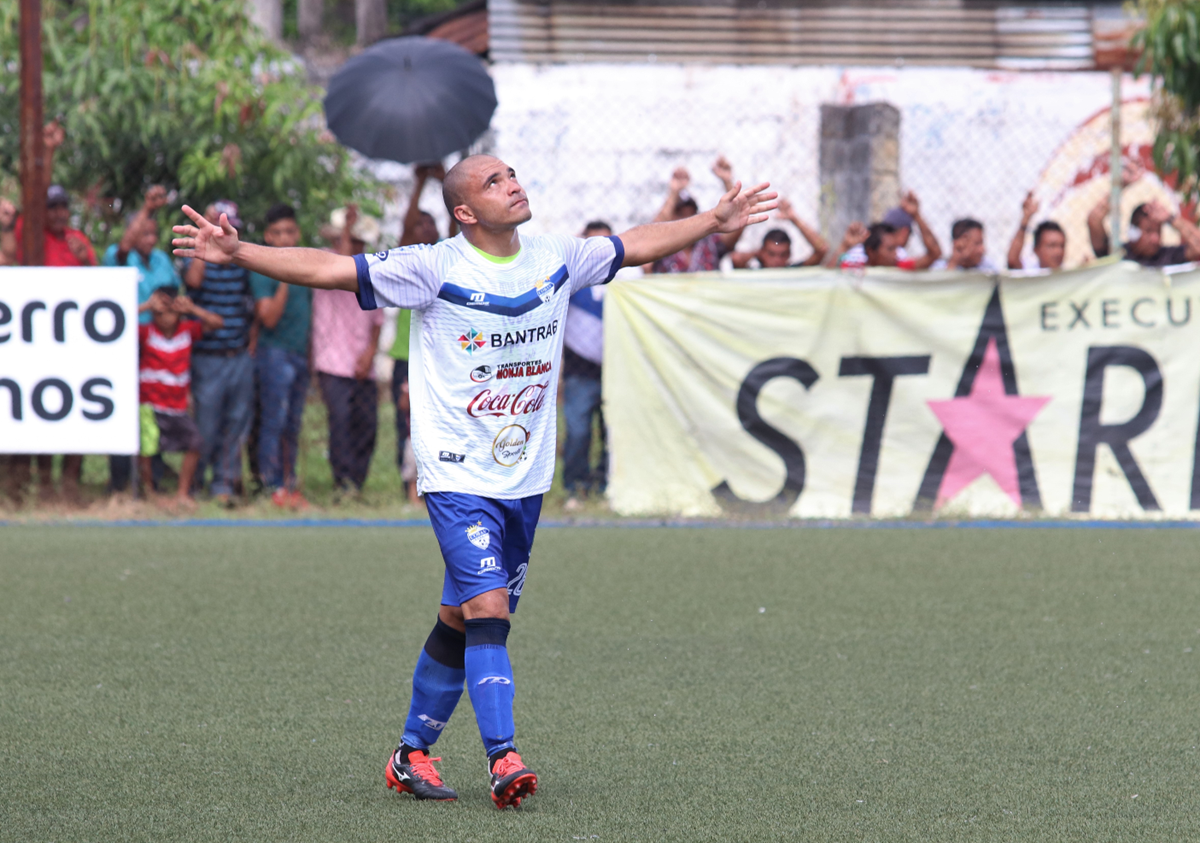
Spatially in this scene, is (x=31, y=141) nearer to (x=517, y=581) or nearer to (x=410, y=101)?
(x=410, y=101)

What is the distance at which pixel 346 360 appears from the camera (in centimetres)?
1083

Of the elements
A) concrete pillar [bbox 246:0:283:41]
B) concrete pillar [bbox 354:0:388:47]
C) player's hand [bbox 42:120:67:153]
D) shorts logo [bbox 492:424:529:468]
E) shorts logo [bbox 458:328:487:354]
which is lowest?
shorts logo [bbox 492:424:529:468]

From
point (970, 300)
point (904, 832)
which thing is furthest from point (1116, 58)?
point (904, 832)

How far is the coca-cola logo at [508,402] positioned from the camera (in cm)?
452

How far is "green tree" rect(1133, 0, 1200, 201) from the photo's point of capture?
36.4ft

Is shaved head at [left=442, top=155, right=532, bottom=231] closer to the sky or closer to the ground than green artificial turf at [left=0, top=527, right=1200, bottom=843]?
closer to the sky

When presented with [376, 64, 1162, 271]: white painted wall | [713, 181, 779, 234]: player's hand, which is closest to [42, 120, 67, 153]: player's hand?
[376, 64, 1162, 271]: white painted wall

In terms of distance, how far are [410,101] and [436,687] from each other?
22.9 ft

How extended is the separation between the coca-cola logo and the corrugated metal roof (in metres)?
13.3

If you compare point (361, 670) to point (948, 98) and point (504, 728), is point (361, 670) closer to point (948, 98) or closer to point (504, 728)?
point (504, 728)

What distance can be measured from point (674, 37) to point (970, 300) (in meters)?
8.04

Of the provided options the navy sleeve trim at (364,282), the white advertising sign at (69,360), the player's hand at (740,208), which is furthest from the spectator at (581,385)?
the navy sleeve trim at (364,282)

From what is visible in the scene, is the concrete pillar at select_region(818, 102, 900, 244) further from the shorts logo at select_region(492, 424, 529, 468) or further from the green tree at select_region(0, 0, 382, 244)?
the shorts logo at select_region(492, 424, 529, 468)

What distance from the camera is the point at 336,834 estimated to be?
13.1 ft
